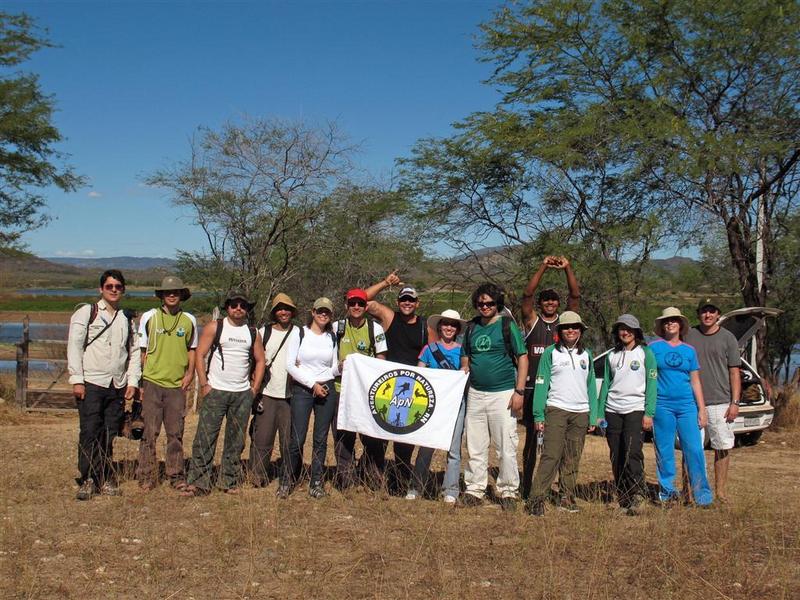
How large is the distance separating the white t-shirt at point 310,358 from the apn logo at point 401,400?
46 cm

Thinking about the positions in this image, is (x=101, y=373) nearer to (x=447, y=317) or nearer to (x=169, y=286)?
(x=169, y=286)

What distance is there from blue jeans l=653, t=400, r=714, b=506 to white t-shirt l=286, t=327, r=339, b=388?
115 inches

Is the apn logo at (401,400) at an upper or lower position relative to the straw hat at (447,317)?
lower

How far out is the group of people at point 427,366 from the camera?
6.72 meters

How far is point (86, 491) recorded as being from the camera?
6852 mm

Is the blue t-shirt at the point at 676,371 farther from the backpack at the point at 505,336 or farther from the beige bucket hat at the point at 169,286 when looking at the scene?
the beige bucket hat at the point at 169,286

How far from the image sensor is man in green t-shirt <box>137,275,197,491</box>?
23.1ft

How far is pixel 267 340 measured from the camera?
286 inches

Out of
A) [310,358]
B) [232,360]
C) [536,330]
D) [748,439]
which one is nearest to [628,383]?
[536,330]

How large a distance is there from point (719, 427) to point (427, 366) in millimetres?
2717

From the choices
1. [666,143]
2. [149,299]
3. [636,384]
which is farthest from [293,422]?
[149,299]

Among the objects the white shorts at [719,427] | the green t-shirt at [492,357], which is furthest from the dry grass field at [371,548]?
the green t-shirt at [492,357]

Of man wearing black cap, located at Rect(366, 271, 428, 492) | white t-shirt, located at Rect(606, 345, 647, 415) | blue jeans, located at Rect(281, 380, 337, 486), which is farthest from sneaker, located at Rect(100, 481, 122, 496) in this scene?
white t-shirt, located at Rect(606, 345, 647, 415)

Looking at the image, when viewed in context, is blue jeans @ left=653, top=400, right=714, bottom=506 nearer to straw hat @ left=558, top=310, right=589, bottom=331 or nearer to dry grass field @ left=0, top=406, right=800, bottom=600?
dry grass field @ left=0, top=406, right=800, bottom=600
